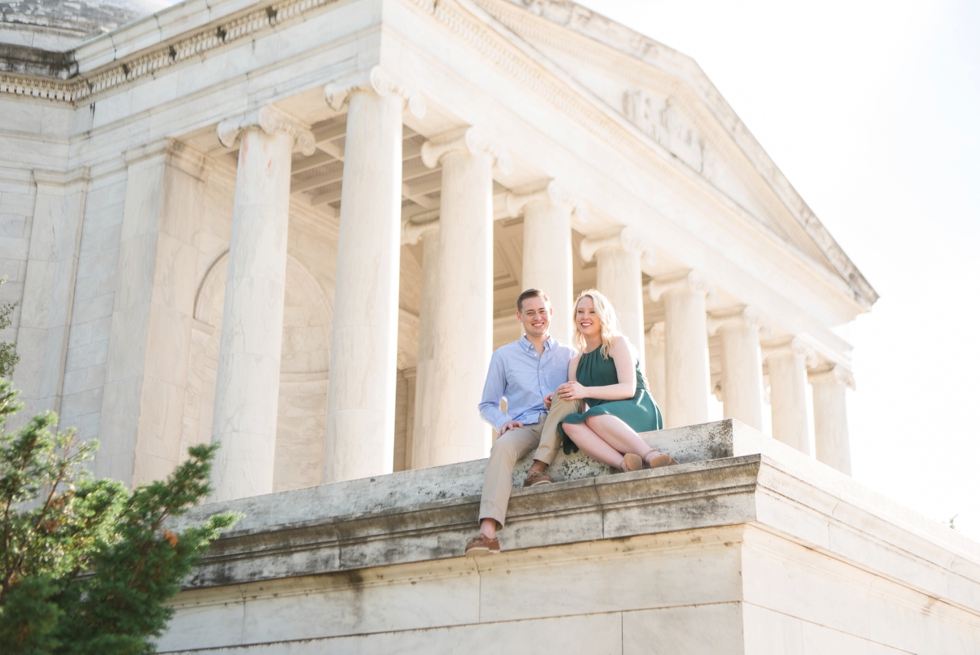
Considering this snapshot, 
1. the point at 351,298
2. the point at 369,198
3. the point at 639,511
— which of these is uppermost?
the point at 369,198

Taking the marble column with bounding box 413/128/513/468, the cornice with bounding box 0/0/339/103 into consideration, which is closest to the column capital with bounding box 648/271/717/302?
the marble column with bounding box 413/128/513/468

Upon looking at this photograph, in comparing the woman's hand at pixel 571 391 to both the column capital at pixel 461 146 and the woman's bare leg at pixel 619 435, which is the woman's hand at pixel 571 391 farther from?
the column capital at pixel 461 146

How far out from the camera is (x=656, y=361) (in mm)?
53969

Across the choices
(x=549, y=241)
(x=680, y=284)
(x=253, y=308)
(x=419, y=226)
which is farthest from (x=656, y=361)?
(x=253, y=308)

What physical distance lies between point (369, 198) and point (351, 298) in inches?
108

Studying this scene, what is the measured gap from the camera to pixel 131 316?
33.5 meters

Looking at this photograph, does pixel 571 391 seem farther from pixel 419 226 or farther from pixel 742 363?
pixel 742 363

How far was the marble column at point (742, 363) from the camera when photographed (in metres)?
48.2

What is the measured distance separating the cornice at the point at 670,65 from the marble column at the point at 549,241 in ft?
16.7

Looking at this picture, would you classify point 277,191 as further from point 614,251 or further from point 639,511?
point 639,511

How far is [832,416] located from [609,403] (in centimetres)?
4382

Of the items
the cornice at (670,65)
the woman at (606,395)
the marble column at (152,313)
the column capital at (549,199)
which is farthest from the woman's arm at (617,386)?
the column capital at (549,199)

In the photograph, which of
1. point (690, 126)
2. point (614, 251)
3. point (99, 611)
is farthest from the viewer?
point (690, 126)

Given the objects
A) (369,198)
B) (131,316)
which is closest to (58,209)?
(131,316)
